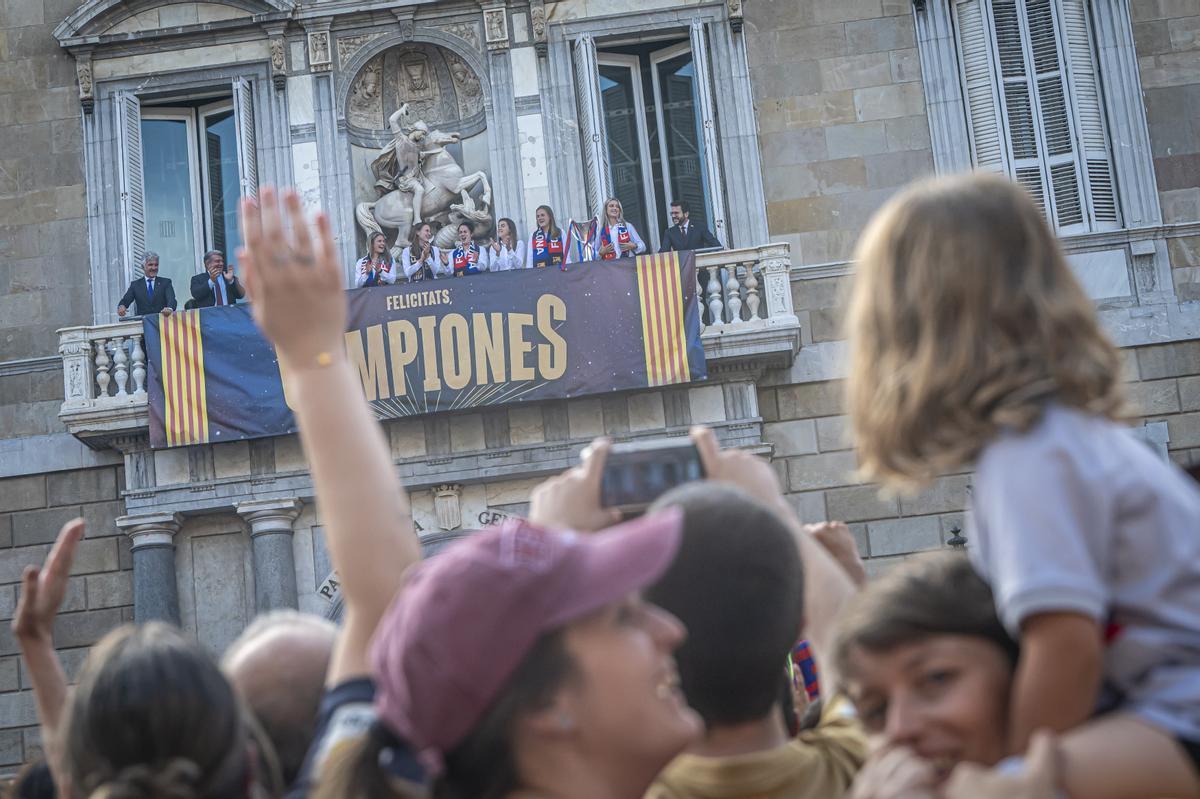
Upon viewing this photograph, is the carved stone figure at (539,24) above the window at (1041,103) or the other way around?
above

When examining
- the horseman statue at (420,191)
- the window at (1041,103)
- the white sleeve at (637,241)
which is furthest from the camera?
the horseman statue at (420,191)

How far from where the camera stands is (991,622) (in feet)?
7.50

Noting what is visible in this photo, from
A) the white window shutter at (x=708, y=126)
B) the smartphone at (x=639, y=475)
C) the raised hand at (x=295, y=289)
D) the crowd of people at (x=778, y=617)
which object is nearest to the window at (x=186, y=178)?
the white window shutter at (x=708, y=126)

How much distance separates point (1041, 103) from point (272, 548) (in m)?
8.44

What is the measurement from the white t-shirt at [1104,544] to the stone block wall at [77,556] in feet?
43.2

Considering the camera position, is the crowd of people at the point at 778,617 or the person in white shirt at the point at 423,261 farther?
the person in white shirt at the point at 423,261

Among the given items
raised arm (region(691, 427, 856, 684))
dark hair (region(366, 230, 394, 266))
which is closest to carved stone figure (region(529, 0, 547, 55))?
dark hair (region(366, 230, 394, 266))

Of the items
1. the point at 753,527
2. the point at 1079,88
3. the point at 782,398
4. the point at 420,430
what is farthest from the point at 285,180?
the point at 753,527

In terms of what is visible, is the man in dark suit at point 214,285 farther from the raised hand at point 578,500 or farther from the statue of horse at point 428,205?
the raised hand at point 578,500

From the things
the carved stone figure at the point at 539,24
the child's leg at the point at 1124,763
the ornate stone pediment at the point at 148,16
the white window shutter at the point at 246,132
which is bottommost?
the child's leg at the point at 1124,763

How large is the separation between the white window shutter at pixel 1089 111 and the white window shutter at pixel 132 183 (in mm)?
9234

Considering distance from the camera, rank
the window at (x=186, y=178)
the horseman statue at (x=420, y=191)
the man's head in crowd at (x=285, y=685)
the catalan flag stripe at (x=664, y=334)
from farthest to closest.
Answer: the window at (x=186, y=178)
the horseman statue at (x=420, y=191)
the catalan flag stripe at (x=664, y=334)
the man's head in crowd at (x=285, y=685)

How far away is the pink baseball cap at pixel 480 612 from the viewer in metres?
2.04

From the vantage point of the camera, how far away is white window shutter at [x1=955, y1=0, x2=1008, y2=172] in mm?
14383
